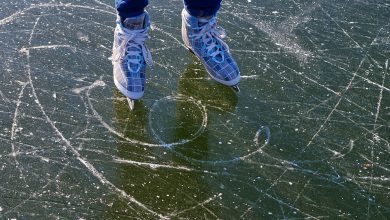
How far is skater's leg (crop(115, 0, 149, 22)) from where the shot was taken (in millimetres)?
2066

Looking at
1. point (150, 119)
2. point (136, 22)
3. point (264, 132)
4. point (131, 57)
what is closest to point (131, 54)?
point (131, 57)

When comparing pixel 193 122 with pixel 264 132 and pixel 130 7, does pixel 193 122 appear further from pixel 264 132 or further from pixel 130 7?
pixel 130 7

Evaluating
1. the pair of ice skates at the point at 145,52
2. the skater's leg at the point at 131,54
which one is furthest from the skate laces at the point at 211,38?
the skater's leg at the point at 131,54

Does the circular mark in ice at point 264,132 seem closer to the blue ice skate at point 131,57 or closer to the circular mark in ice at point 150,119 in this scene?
the circular mark in ice at point 150,119

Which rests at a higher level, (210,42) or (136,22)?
(136,22)

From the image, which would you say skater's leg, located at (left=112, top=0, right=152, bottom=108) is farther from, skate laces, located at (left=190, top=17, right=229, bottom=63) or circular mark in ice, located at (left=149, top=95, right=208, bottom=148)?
skate laces, located at (left=190, top=17, right=229, bottom=63)

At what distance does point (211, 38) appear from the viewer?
2318 mm

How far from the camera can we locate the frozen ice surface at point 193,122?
1.83 meters

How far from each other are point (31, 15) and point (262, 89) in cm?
106

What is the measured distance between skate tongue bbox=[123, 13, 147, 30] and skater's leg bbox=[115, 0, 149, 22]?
0.06 ft

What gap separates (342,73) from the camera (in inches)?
96.9

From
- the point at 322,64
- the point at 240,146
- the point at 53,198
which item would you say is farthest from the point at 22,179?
the point at 322,64

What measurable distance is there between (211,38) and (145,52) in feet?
0.87

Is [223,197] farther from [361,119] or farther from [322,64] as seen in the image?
[322,64]
